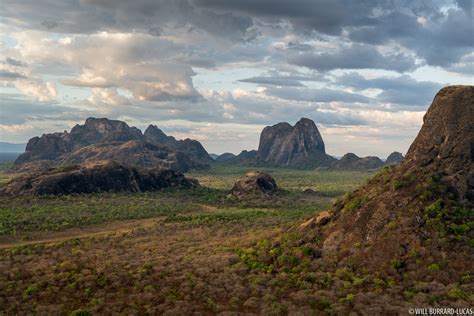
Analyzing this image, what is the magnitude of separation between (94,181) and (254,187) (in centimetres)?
5146

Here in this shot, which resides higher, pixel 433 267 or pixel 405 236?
pixel 405 236

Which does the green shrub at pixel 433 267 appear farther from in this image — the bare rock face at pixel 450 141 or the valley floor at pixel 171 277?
the bare rock face at pixel 450 141

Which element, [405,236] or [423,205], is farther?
[423,205]

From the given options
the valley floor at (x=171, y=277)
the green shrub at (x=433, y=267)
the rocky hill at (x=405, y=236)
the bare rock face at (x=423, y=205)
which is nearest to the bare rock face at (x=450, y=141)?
the bare rock face at (x=423, y=205)

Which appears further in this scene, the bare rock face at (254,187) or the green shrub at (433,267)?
the bare rock face at (254,187)

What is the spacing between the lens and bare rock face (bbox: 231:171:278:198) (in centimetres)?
13238

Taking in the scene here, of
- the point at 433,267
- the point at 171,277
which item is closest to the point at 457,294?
the point at 433,267

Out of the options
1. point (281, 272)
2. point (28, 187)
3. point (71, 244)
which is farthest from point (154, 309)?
point (28, 187)

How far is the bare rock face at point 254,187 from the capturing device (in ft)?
434

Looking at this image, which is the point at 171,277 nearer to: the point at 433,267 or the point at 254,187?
the point at 433,267

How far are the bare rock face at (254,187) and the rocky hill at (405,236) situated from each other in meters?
80.6

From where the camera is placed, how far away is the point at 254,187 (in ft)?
444

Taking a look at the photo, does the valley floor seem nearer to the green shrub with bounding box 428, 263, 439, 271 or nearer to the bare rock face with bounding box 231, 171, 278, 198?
the green shrub with bounding box 428, 263, 439, 271

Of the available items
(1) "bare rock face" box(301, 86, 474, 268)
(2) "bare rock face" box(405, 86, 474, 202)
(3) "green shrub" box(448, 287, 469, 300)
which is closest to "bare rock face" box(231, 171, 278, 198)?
(1) "bare rock face" box(301, 86, 474, 268)
